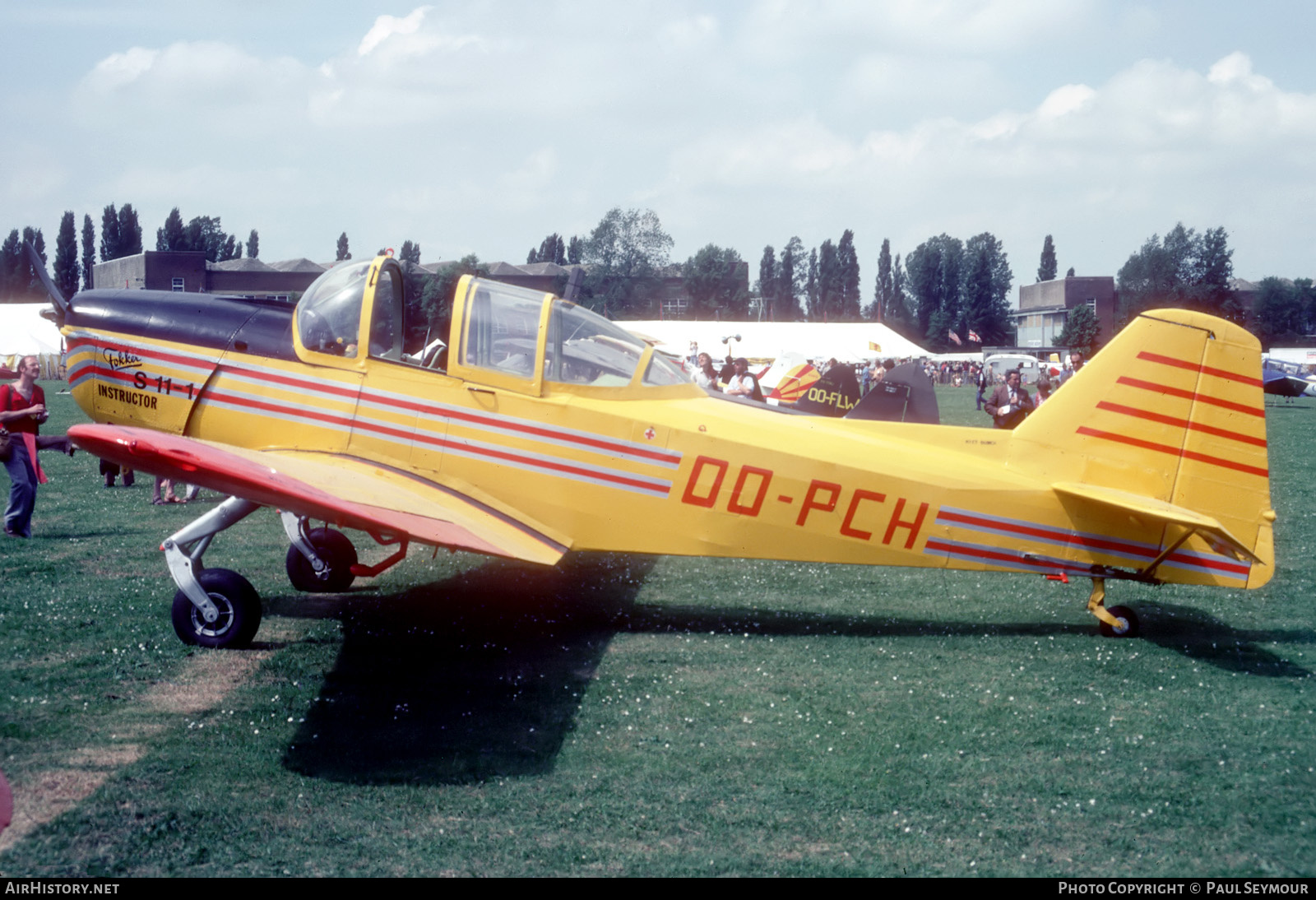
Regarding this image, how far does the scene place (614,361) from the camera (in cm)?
686

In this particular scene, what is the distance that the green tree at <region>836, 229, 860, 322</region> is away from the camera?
13288 cm

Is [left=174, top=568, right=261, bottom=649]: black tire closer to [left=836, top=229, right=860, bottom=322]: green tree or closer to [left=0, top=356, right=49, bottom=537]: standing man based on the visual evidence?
[left=0, top=356, right=49, bottom=537]: standing man

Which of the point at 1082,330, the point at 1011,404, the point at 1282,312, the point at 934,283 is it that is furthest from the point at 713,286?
the point at 1011,404

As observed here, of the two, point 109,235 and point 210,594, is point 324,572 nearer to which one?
point 210,594

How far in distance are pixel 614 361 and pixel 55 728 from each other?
12.7 ft

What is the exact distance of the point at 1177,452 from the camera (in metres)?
6.63

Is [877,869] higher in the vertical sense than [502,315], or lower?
lower

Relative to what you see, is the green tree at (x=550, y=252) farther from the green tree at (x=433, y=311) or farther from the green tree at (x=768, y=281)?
the green tree at (x=433, y=311)

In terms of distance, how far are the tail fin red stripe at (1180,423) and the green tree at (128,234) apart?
98509 mm


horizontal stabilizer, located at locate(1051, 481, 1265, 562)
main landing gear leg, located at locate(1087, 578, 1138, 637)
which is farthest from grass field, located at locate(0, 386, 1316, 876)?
horizontal stabilizer, located at locate(1051, 481, 1265, 562)

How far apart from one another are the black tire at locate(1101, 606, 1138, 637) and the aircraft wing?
382 cm

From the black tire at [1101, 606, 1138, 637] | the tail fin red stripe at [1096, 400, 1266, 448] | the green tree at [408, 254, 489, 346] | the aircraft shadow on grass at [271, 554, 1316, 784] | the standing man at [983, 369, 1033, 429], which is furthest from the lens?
the standing man at [983, 369, 1033, 429]

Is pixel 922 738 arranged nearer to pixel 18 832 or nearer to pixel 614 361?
pixel 614 361

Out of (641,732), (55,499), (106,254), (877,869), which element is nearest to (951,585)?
(641,732)
